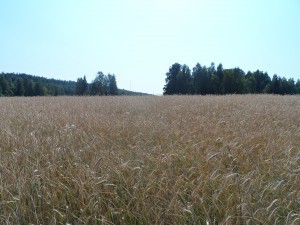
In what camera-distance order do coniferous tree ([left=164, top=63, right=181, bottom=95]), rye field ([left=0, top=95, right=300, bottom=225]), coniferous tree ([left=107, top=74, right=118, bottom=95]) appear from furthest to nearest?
1. coniferous tree ([left=107, top=74, right=118, bottom=95])
2. coniferous tree ([left=164, top=63, right=181, bottom=95])
3. rye field ([left=0, top=95, right=300, bottom=225])

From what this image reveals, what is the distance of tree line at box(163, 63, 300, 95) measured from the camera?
5066cm

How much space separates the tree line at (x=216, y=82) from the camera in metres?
50.7

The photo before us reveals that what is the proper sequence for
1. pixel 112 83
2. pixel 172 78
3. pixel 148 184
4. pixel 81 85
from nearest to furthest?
pixel 148 184 < pixel 172 78 < pixel 81 85 < pixel 112 83

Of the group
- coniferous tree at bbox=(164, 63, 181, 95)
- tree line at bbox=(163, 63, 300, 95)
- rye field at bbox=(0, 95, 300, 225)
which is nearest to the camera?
rye field at bbox=(0, 95, 300, 225)

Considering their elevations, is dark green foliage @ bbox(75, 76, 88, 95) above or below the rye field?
above

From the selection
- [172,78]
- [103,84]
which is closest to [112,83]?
[103,84]

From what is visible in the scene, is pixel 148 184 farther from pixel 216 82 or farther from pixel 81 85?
pixel 81 85

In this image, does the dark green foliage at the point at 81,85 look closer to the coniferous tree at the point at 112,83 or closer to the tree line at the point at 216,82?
the coniferous tree at the point at 112,83

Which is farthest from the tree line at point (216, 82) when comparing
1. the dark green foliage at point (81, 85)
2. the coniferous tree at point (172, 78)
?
the dark green foliage at point (81, 85)

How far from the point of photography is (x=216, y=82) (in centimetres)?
5184

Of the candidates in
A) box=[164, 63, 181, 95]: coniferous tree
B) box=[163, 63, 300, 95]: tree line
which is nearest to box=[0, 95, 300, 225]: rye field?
box=[163, 63, 300, 95]: tree line

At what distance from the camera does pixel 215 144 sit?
315cm

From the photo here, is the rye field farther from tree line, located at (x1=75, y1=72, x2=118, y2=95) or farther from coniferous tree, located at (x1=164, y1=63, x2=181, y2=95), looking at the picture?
tree line, located at (x1=75, y1=72, x2=118, y2=95)

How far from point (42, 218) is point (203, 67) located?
5825 cm
